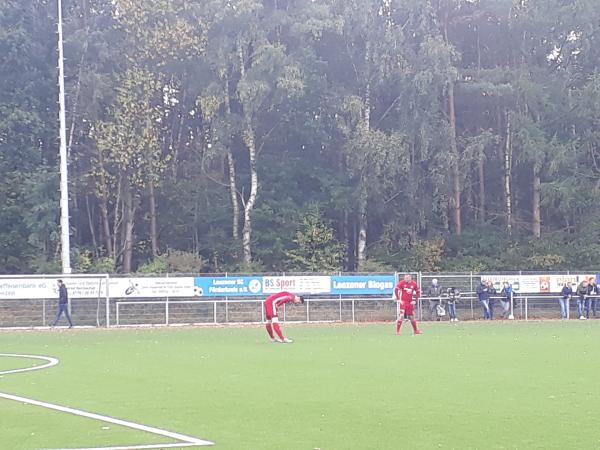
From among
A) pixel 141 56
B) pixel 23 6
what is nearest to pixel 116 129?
pixel 141 56

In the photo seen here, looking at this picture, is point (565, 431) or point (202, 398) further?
point (202, 398)

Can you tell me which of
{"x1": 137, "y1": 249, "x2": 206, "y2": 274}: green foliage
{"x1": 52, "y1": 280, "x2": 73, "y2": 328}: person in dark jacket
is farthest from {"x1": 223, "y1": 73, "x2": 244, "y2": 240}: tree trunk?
{"x1": 52, "y1": 280, "x2": 73, "y2": 328}: person in dark jacket

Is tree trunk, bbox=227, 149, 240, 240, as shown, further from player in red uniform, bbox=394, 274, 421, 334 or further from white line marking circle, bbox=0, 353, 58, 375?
white line marking circle, bbox=0, 353, 58, 375

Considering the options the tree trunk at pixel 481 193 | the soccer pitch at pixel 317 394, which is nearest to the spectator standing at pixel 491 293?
the tree trunk at pixel 481 193

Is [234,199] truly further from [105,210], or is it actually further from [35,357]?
[35,357]

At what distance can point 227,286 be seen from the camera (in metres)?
39.2

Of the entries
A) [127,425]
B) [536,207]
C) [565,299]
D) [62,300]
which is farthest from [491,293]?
[127,425]

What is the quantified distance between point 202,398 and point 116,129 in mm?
39283

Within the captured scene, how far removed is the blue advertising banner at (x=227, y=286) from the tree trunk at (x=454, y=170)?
16993 millimetres

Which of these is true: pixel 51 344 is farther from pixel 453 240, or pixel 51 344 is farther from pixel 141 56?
pixel 453 240

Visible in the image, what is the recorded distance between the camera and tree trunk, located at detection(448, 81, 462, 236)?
52.6m

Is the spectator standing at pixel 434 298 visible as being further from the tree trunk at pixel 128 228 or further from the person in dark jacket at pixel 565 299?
the tree trunk at pixel 128 228

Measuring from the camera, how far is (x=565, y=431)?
10.2m

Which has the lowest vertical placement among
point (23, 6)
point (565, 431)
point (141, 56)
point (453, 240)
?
point (565, 431)
